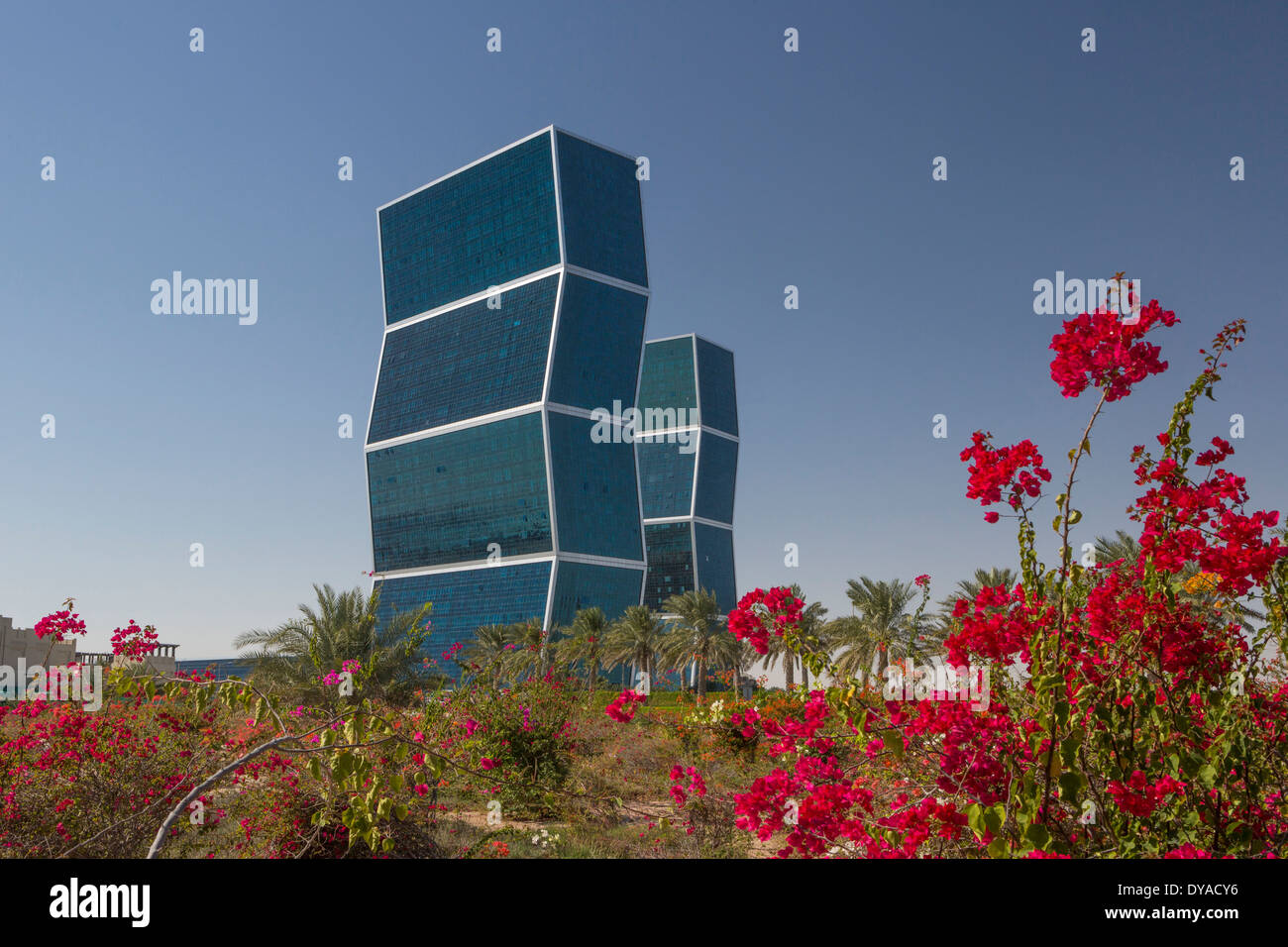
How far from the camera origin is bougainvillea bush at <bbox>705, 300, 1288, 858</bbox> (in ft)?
12.1

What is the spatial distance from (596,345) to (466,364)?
40.4 ft

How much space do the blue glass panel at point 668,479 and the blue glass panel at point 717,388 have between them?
5133 millimetres

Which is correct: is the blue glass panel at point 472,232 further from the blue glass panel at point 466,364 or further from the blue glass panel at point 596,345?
the blue glass panel at point 596,345

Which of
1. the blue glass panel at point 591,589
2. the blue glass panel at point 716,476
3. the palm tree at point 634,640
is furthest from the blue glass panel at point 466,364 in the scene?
the blue glass panel at point 716,476

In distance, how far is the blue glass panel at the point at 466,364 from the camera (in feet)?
238

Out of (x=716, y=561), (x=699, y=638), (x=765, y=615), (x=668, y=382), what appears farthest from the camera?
(x=668, y=382)

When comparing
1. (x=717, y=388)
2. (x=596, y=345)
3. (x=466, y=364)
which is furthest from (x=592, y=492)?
(x=717, y=388)

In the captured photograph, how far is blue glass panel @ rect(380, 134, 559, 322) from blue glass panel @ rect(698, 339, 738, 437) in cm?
3690

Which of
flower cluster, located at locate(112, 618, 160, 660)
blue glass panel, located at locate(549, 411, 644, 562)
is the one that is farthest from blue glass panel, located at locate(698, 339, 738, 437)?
flower cluster, located at locate(112, 618, 160, 660)

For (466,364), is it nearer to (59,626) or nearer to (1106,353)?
(59,626)

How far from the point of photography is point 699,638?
4644 centimetres
